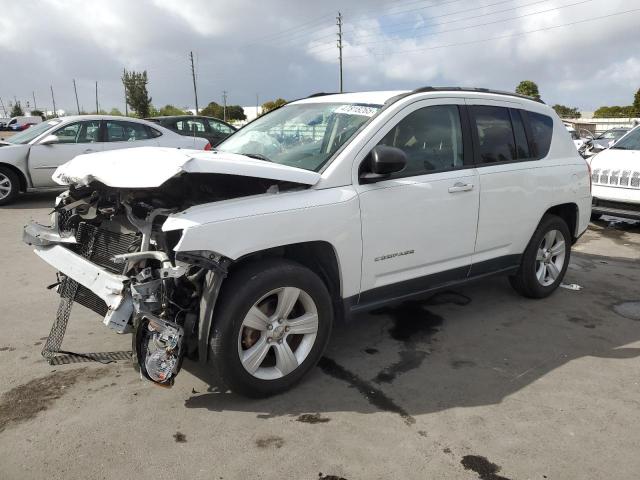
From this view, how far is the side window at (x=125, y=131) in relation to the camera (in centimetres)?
1051

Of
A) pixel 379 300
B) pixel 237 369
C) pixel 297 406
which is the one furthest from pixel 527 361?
pixel 237 369

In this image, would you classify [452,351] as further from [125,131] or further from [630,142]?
[125,131]

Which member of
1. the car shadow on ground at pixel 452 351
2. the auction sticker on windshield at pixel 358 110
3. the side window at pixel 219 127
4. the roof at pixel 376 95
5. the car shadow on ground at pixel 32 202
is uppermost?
the roof at pixel 376 95

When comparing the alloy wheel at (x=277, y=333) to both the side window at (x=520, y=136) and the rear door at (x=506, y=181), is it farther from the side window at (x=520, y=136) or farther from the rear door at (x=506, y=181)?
the side window at (x=520, y=136)

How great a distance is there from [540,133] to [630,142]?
5.30m

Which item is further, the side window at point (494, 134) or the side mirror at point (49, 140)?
the side mirror at point (49, 140)

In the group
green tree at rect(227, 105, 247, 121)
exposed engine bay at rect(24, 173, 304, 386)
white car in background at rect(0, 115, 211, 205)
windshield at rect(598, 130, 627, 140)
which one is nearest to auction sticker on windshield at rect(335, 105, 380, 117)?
exposed engine bay at rect(24, 173, 304, 386)

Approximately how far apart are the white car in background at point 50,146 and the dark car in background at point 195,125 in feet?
9.32

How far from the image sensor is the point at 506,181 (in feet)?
14.2

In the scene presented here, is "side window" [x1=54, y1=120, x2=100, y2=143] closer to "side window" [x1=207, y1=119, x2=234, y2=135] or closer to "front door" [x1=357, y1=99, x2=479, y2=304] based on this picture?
"side window" [x1=207, y1=119, x2=234, y2=135]

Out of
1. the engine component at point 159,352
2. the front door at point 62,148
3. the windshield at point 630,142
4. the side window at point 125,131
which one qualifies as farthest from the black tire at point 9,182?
the windshield at point 630,142

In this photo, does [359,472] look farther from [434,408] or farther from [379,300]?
[379,300]

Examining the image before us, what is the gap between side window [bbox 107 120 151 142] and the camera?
34.5ft

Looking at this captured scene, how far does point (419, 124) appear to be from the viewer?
3.85 meters
